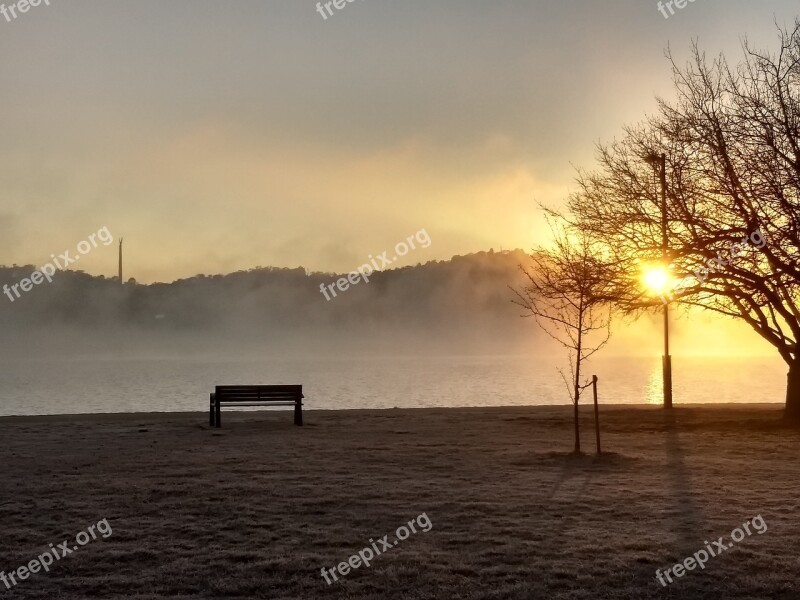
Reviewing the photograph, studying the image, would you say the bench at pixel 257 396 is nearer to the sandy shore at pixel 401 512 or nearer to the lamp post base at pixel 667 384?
the sandy shore at pixel 401 512

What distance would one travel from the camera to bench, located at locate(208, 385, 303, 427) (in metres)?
22.4

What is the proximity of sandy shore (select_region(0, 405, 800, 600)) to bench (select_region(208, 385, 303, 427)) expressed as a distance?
243cm

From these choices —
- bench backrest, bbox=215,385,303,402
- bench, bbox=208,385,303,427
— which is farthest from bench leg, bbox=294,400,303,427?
bench backrest, bbox=215,385,303,402

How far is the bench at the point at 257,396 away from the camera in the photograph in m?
22.4

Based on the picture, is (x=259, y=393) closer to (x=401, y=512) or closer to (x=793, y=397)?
(x=401, y=512)

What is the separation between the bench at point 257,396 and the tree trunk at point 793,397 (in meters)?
12.8

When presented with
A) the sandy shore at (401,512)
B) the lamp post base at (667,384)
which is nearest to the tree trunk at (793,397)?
the sandy shore at (401,512)

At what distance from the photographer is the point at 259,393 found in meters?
22.7

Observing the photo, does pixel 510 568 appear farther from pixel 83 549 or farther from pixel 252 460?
pixel 252 460

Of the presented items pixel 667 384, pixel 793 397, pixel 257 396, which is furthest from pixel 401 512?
pixel 667 384

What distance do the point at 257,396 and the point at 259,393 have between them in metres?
0.09

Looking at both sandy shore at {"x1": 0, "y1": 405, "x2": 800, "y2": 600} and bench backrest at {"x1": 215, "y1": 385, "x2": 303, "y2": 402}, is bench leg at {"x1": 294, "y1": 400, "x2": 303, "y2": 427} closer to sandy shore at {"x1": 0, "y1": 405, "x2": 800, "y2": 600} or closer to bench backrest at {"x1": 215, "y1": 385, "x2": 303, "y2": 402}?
bench backrest at {"x1": 215, "y1": 385, "x2": 303, "y2": 402}

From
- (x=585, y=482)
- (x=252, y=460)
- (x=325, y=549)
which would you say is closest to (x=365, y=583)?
(x=325, y=549)

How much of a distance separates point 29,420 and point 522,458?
48.6ft
